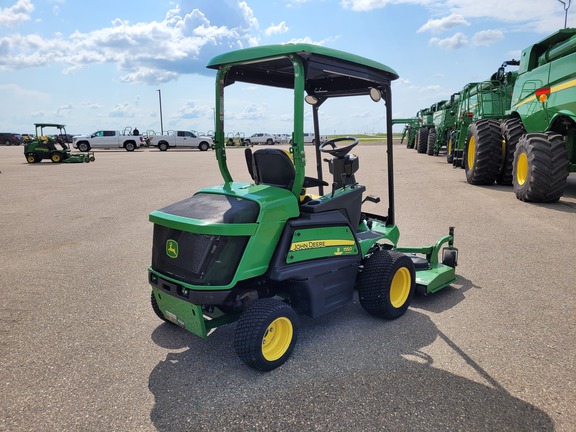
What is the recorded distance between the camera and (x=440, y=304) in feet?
13.8

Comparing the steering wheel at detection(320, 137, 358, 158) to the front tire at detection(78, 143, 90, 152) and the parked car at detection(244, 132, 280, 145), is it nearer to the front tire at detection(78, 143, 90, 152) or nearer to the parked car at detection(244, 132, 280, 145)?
the front tire at detection(78, 143, 90, 152)

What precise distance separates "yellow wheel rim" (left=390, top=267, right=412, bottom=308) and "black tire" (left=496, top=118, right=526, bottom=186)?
301 inches

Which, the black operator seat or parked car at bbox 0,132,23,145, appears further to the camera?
parked car at bbox 0,132,23,145

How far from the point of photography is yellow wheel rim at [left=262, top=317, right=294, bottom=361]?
10.2 ft

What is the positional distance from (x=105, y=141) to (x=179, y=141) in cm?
590

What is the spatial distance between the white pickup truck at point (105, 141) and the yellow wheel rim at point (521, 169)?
102 feet

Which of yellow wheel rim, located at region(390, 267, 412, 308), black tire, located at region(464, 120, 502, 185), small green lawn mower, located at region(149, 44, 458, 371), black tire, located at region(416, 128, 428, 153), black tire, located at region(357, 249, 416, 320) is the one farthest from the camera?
black tire, located at region(416, 128, 428, 153)

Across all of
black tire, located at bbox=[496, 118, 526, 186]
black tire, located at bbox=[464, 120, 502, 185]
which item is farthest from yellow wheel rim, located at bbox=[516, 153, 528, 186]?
black tire, located at bbox=[464, 120, 502, 185]

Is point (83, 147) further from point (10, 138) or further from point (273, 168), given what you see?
point (273, 168)

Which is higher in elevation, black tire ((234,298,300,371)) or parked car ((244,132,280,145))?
parked car ((244,132,280,145))

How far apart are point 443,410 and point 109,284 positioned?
12.1ft

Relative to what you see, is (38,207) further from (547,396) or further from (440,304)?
(547,396)

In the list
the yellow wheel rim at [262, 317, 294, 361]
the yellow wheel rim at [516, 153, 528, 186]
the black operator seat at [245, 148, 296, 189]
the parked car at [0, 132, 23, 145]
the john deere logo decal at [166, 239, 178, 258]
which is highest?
the parked car at [0, 132, 23, 145]

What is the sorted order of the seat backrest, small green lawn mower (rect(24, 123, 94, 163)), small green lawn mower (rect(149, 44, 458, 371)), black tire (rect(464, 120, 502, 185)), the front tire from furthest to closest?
1. the front tire
2. small green lawn mower (rect(24, 123, 94, 163))
3. black tire (rect(464, 120, 502, 185))
4. the seat backrest
5. small green lawn mower (rect(149, 44, 458, 371))
